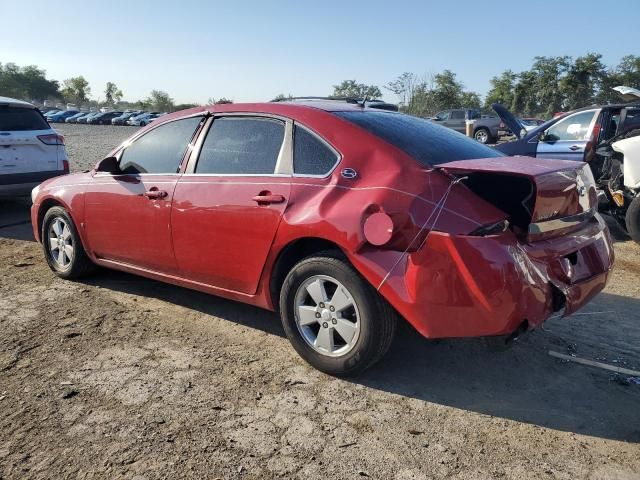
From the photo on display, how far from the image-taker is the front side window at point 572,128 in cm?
905

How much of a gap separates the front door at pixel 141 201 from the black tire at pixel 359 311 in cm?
122

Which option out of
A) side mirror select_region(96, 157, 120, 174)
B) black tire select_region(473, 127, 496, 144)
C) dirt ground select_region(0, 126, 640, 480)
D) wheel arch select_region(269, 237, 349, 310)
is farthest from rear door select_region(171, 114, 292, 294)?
black tire select_region(473, 127, 496, 144)

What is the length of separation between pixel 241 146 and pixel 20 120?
564cm

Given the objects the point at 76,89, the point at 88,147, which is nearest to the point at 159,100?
the point at 76,89

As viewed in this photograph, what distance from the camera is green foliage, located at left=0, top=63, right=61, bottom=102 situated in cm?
10331

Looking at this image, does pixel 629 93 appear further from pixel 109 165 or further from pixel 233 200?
pixel 109 165

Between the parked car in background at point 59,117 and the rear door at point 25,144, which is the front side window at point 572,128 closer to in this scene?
the rear door at point 25,144

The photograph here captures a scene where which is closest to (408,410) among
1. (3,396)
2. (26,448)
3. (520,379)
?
(520,379)

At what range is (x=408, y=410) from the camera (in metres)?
3.08

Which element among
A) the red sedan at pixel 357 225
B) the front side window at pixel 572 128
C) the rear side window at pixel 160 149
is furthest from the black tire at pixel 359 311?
the front side window at pixel 572 128

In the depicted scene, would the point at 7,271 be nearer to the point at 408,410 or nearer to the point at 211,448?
the point at 211,448

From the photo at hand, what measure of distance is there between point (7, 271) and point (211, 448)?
3.95 m

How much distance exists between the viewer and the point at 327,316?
132 inches

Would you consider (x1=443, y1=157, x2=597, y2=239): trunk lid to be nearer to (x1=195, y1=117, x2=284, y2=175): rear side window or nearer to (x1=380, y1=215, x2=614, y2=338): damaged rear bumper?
(x1=380, y1=215, x2=614, y2=338): damaged rear bumper
